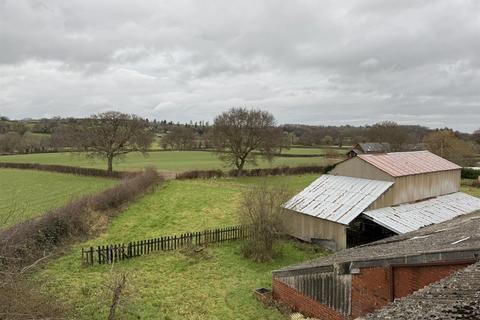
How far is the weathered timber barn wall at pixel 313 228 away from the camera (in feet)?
68.9

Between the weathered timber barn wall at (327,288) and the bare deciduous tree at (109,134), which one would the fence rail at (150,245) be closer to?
the weathered timber barn wall at (327,288)

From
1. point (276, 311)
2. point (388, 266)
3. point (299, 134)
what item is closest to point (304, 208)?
point (276, 311)

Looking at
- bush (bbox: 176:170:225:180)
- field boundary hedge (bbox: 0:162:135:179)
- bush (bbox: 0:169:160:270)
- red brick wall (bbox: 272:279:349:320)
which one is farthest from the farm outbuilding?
field boundary hedge (bbox: 0:162:135:179)

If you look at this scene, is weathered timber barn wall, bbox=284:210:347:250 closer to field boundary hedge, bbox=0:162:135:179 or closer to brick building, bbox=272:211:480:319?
brick building, bbox=272:211:480:319

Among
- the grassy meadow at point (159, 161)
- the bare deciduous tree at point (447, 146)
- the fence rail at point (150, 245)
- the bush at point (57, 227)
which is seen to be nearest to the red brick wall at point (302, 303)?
the fence rail at point (150, 245)

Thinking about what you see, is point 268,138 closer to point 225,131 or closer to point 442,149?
point 225,131

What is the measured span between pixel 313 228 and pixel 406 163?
862 centimetres

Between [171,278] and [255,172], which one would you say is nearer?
[171,278]

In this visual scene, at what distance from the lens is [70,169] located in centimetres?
5834

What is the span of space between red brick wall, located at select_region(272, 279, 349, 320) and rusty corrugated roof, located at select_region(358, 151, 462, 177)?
38.2 ft

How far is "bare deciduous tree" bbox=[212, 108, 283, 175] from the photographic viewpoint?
51344 millimetres

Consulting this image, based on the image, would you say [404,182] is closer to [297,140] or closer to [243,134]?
[243,134]

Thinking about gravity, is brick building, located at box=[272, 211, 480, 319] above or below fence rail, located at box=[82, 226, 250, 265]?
above

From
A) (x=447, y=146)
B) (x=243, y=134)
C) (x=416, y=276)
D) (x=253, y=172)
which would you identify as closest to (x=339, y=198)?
(x=416, y=276)
